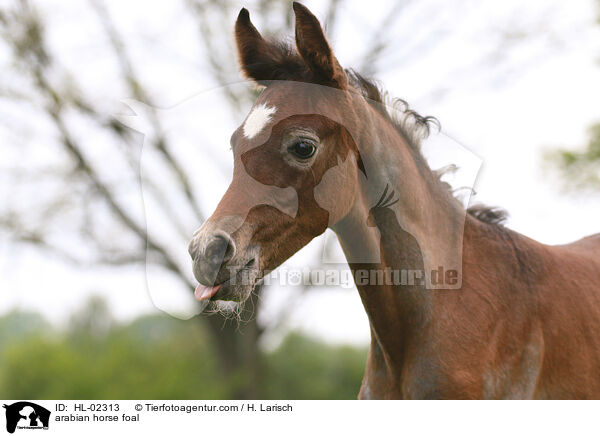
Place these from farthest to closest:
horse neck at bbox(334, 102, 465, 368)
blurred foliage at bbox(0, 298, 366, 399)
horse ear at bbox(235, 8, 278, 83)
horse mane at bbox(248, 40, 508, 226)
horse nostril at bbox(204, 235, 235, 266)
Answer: blurred foliage at bbox(0, 298, 366, 399) → horse mane at bbox(248, 40, 508, 226) → horse ear at bbox(235, 8, 278, 83) → horse neck at bbox(334, 102, 465, 368) → horse nostril at bbox(204, 235, 235, 266)

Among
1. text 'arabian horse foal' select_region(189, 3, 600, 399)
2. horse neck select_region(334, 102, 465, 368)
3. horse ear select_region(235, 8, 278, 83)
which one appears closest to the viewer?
text 'arabian horse foal' select_region(189, 3, 600, 399)

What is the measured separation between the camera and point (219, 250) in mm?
2318

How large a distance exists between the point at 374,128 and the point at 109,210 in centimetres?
908

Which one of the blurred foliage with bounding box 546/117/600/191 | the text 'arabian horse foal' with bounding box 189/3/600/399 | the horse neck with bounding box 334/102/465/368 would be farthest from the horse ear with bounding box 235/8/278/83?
the blurred foliage with bounding box 546/117/600/191

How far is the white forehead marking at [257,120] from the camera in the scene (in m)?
2.60

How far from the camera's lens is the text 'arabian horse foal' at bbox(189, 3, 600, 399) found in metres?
2.58

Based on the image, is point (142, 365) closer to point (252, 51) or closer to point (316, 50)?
point (252, 51)

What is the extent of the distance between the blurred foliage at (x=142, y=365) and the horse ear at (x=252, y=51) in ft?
34.3
